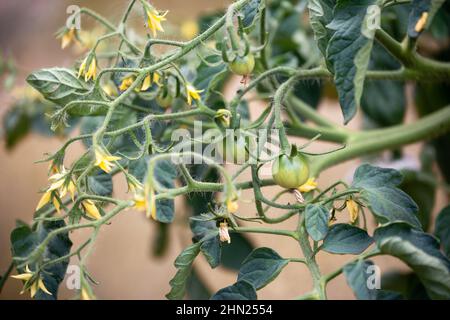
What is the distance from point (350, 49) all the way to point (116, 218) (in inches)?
40.5

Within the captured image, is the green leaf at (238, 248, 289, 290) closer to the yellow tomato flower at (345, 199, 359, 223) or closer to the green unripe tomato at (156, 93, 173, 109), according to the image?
the yellow tomato flower at (345, 199, 359, 223)

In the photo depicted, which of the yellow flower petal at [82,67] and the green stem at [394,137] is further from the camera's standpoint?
the green stem at [394,137]

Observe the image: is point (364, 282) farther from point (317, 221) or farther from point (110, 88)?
point (110, 88)

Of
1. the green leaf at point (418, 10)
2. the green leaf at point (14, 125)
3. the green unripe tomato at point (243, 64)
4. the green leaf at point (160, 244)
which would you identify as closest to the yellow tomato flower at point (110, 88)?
the green unripe tomato at point (243, 64)

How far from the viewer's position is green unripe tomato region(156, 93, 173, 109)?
0.48m

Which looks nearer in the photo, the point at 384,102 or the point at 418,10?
the point at 418,10

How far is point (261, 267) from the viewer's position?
0.39 m

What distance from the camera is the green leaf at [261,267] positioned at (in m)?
0.38

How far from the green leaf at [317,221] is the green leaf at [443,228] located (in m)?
0.14

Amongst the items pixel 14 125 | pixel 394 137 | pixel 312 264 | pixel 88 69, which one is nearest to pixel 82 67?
pixel 88 69

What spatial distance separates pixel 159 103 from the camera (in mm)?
497

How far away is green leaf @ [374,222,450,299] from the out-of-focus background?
0.76m

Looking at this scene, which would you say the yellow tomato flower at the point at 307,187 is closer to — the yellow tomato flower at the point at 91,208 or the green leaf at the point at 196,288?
the yellow tomato flower at the point at 91,208

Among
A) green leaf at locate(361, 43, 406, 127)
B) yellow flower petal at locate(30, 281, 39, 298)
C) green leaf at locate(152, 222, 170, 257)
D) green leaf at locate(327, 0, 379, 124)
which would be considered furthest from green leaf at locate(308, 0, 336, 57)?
green leaf at locate(152, 222, 170, 257)
